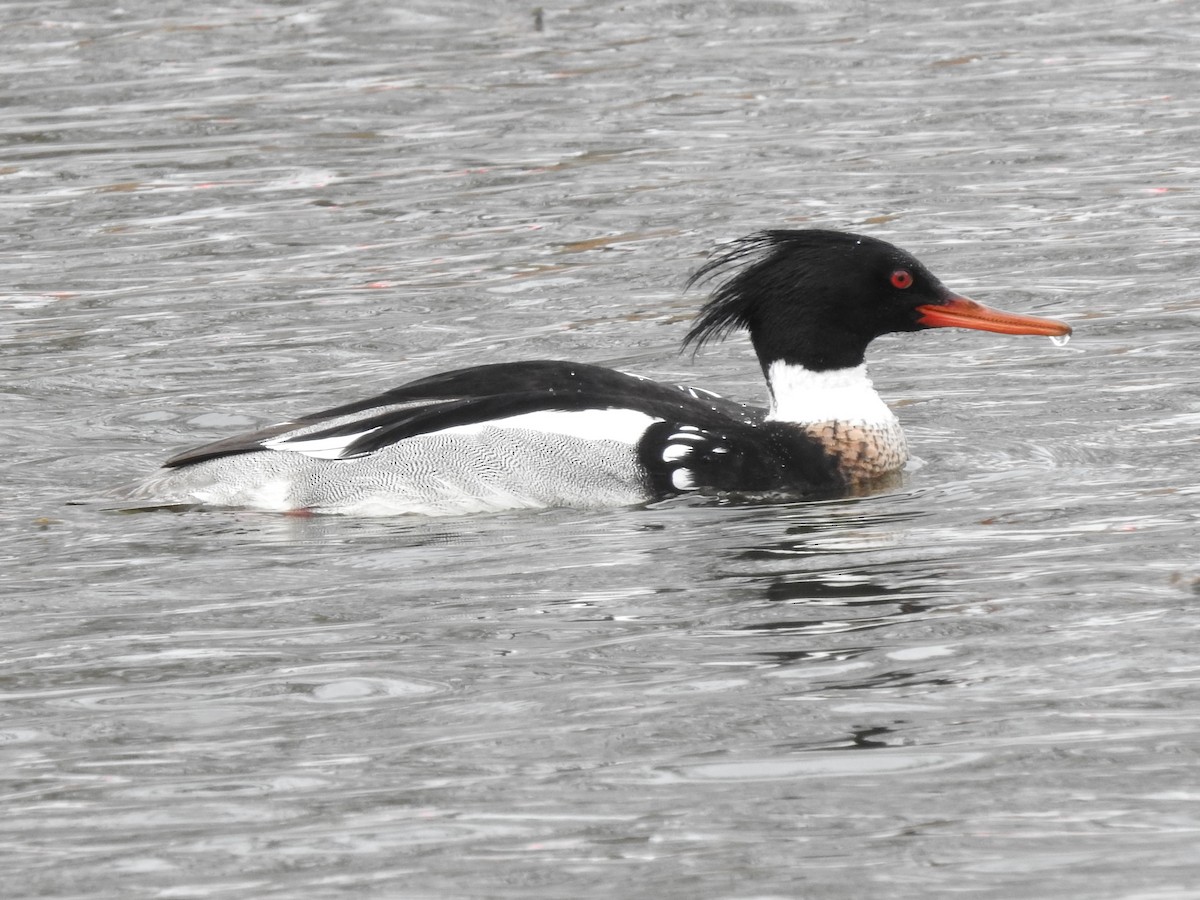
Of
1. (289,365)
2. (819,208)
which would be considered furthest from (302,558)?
(819,208)

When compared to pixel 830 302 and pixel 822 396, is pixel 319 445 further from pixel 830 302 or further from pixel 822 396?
pixel 830 302

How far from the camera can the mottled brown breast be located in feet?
30.7

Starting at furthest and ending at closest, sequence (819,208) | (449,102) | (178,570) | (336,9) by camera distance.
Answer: (336,9), (449,102), (819,208), (178,570)

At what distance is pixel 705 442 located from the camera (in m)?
9.05

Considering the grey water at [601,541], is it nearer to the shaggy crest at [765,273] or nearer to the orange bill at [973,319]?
the orange bill at [973,319]

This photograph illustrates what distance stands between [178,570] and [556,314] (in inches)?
187

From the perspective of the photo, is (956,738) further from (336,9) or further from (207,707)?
(336,9)

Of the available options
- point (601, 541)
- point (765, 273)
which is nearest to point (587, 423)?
point (601, 541)

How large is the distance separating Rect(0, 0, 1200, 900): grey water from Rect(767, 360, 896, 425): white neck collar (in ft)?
1.22

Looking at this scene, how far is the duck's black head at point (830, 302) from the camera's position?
31.1 ft

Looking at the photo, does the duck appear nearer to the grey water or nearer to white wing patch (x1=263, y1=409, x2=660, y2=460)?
white wing patch (x1=263, y1=409, x2=660, y2=460)

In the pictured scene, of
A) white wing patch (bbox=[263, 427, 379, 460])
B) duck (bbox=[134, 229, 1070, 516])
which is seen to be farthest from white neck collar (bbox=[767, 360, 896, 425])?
white wing patch (bbox=[263, 427, 379, 460])

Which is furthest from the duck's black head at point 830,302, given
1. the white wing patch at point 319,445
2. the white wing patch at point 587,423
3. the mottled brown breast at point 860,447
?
the white wing patch at point 319,445

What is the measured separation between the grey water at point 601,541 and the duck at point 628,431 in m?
0.19
